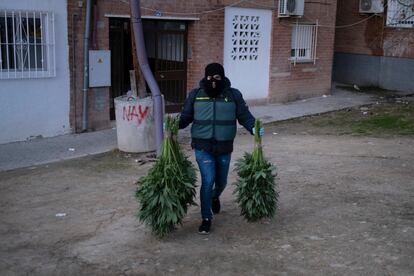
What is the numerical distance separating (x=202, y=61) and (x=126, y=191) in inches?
234

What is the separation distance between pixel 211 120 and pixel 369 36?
45.9ft

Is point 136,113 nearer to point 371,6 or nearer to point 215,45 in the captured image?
point 215,45

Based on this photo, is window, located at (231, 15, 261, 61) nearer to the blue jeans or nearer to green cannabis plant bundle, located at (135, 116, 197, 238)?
the blue jeans

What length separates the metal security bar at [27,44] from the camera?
897 centimetres

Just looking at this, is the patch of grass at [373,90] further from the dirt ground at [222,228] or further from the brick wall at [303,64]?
the dirt ground at [222,228]

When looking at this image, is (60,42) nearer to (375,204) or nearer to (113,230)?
(113,230)

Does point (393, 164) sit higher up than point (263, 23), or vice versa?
point (263, 23)

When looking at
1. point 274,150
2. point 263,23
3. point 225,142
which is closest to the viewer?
point 225,142

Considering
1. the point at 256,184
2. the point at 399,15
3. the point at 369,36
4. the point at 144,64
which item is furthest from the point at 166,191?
the point at 369,36

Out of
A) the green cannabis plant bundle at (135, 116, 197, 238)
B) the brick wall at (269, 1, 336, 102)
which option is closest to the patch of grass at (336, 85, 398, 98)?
the brick wall at (269, 1, 336, 102)

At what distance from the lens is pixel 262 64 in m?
13.5

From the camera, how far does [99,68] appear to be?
1014 centimetres

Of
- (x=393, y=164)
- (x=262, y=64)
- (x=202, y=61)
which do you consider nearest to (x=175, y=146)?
(x=393, y=164)

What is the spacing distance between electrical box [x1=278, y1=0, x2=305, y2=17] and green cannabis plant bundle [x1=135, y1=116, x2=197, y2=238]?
9141 millimetres
